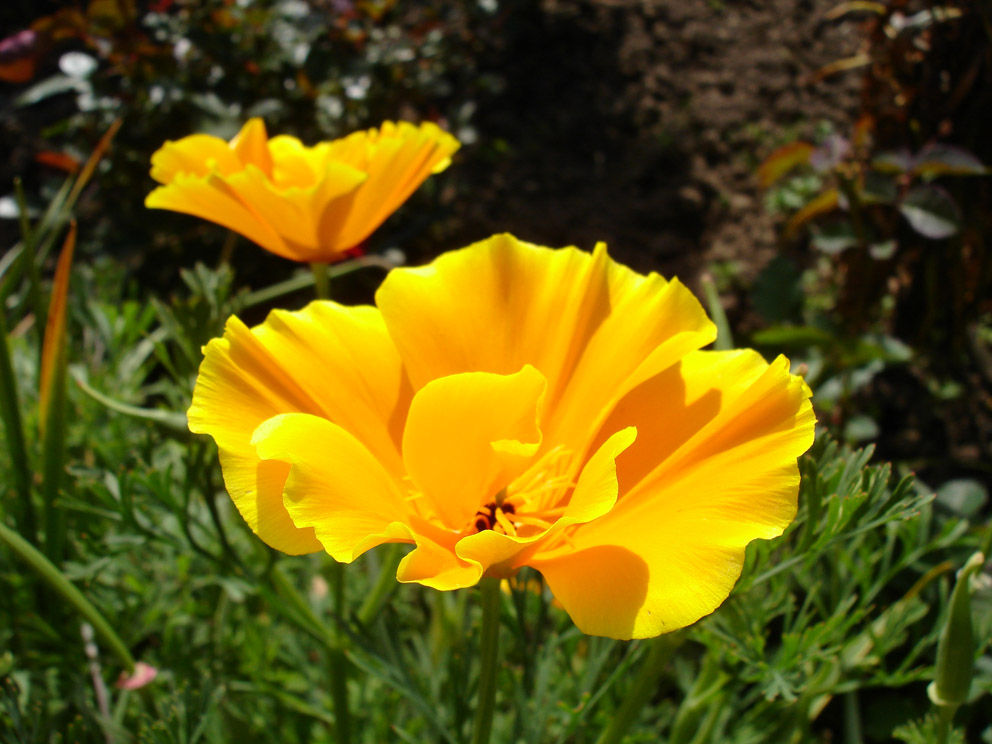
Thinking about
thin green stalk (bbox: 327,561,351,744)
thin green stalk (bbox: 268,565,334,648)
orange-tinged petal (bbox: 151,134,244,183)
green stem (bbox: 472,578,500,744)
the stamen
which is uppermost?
orange-tinged petal (bbox: 151,134,244,183)

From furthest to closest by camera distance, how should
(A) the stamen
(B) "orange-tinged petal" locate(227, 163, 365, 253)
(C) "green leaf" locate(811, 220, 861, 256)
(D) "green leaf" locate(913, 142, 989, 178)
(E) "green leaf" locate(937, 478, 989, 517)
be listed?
(C) "green leaf" locate(811, 220, 861, 256) → (D) "green leaf" locate(913, 142, 989, 178) → (E) "green leaf" locate(937, 478, 989, 517) → (B) "orange-tinged petal" locate(227, 163, 365, 253) → (A) the stamen

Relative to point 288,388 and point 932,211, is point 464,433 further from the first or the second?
point 932,211

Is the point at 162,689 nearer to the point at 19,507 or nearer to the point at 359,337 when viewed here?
the point at 19,507

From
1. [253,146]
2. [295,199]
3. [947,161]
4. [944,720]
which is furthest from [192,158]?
[947,161]

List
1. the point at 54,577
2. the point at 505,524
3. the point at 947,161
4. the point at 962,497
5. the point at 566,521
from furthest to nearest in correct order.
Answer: the point at 947,161 < the point at 962,497 < the point at 54,577 < the point at 505,524 < the point at 566,521

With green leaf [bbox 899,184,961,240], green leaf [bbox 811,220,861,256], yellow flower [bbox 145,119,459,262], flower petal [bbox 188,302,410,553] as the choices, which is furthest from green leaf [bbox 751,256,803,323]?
flower petal [bbox 188,302,410,553]

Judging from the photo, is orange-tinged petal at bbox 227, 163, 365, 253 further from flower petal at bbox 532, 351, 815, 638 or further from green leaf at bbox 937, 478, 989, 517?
green leaf at bbox 937, 478, 989, 517

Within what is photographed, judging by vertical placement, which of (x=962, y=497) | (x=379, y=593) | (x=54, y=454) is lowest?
(x=962, y=497)

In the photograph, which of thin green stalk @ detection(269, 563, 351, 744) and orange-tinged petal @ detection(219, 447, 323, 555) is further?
thin green stalk @ detection(269, 563, 351, 744)
